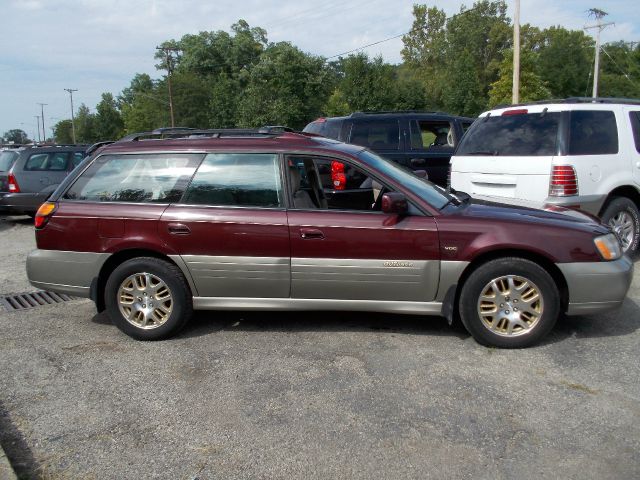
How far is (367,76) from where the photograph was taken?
43.2 meters

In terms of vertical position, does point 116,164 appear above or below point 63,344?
above

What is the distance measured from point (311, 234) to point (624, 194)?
4498 mm

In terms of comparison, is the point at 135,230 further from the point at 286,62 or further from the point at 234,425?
the point at 286,62

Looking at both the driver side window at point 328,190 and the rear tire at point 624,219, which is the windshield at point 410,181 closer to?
the driver side window at point 328,190

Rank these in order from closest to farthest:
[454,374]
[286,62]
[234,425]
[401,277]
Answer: [234,425] < [454,374] < [401,277] < [286,62]

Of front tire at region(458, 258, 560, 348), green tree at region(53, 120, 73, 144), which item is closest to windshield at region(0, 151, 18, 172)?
front tire at region(458, 258, 560, 348)

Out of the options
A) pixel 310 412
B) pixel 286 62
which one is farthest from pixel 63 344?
pixel 286 62

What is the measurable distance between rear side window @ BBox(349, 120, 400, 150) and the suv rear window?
243cm

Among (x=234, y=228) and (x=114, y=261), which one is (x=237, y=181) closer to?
(x=234, y=228)

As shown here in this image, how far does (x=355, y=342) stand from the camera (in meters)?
4.48

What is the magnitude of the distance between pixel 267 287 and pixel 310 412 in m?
1.31

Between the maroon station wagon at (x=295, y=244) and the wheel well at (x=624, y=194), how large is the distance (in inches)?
86.4

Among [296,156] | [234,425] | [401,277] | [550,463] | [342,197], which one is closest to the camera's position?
[550,463]

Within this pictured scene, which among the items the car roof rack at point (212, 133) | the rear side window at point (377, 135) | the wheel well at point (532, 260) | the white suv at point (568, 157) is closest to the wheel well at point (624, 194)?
the white suv at point (568, 157)
